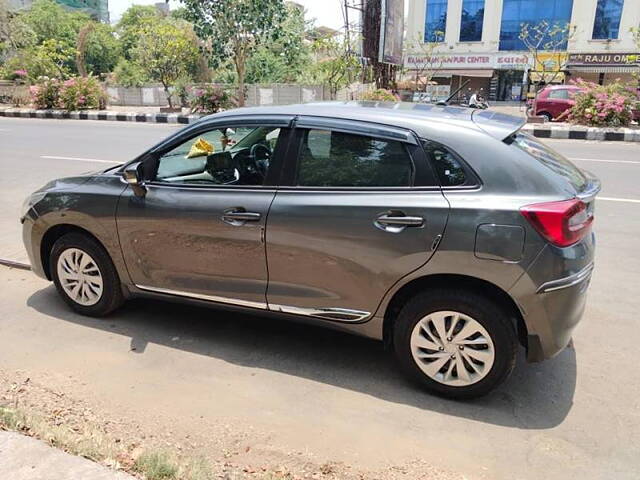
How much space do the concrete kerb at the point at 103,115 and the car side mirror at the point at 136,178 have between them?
1722 centimetres

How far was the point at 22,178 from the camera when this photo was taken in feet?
30.0

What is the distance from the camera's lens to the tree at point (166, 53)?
24.9 m

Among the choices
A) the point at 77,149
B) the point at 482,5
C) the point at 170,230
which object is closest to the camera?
the point at 170,230

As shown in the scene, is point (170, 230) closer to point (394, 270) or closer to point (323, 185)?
point (323, 185)

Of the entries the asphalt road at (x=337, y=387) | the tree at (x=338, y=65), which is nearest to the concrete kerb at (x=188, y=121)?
the tree at (x=338, y=65)

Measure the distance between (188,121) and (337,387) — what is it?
61.8 feet

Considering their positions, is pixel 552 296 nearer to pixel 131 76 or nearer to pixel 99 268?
pixel 99 268

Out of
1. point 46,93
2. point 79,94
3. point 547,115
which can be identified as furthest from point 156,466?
point 46,93

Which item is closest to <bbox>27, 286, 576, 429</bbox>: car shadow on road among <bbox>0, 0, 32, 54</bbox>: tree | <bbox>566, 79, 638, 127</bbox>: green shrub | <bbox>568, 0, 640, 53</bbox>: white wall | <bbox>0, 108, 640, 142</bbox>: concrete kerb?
<bbox>0, 108, 640, 142</bbox>: concrete kerb

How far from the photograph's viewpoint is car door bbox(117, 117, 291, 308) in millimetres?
3293

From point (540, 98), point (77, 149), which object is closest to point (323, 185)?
point (77, 149)

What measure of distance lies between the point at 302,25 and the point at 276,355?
108ft

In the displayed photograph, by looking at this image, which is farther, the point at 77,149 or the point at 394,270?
the point at 77,149

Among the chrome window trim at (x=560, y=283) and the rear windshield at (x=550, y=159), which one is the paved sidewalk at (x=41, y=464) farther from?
the rear windshield at (x=550, y=159)
